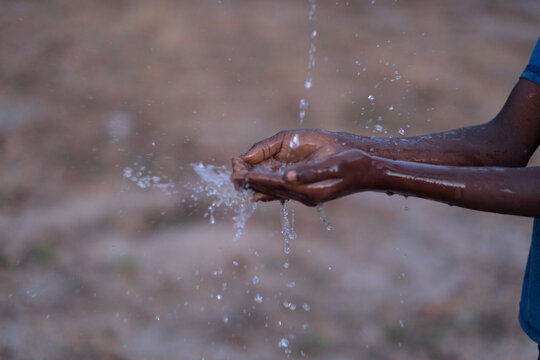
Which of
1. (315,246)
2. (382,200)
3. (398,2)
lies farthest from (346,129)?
(398,2)

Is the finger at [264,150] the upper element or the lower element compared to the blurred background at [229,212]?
upper

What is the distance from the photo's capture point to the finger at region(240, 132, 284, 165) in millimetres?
1521

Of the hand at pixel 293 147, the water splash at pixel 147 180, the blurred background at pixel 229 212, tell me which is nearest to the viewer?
the hand at pixel 293 147

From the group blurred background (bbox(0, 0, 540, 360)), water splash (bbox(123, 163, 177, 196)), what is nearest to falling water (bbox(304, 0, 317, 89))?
blurred background (bbox(0, 0, 540, 360))

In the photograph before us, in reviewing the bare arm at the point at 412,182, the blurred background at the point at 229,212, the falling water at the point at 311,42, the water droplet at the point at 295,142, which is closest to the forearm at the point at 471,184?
the bare arm at the point at 412,182

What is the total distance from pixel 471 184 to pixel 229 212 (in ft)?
9.08

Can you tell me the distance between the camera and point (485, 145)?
1.55 m

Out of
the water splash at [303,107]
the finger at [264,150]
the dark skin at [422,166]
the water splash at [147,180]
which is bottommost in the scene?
the water splash at [147,180]

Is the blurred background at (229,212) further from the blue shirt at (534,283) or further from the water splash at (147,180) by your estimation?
the blue shirt at (534,283)

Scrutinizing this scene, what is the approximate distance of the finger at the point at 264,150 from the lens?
1.52m

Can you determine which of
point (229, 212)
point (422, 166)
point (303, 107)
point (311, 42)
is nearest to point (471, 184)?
point (422, 166)

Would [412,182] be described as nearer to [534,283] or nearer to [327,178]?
[327,178]

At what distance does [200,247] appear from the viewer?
360 centimetres

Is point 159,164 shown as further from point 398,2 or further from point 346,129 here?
point 398,2
